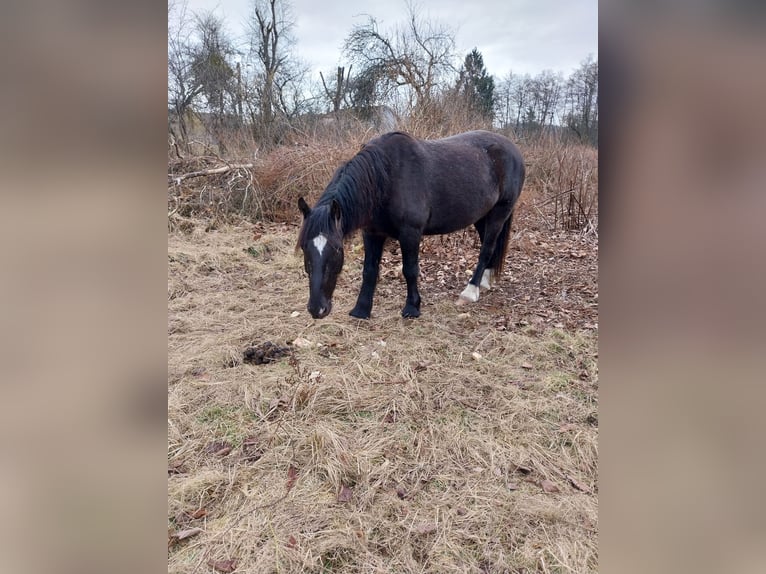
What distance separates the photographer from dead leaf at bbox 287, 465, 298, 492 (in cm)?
194

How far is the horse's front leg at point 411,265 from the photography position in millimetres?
3754

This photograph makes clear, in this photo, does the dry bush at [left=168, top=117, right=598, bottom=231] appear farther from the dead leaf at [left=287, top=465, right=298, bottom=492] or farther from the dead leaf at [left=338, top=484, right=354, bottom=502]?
the dead leaf at [left=338, top=484, right=354, bottom=502]

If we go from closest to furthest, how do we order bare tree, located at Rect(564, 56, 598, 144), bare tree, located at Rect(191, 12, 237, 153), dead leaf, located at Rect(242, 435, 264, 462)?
bare tree, located at Rect(564, 56, 598, 144) → dead leaf, located at Rect(242, 435, 264, 462) → bare tree, located at Rect(191, 12, 237, 153)


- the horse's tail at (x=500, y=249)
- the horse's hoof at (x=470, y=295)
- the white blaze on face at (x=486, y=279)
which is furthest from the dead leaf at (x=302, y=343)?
the horse's tail at (x=500, y=249)

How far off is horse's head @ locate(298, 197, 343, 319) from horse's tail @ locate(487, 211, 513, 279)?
2.48 meters

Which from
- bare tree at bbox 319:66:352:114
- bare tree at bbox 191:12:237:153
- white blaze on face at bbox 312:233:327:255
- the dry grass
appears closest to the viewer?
the dry grass

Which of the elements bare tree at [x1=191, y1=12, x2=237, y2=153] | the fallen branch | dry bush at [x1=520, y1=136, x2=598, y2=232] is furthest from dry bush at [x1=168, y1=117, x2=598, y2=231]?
bare tree at [x1=191, y1=12, x2=237, y2=153]

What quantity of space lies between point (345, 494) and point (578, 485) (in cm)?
109

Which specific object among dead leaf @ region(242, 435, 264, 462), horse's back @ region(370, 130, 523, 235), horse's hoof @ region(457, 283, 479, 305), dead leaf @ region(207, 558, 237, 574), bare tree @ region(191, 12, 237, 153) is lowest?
dead leaf @ region(207, 558, 237, 574)
